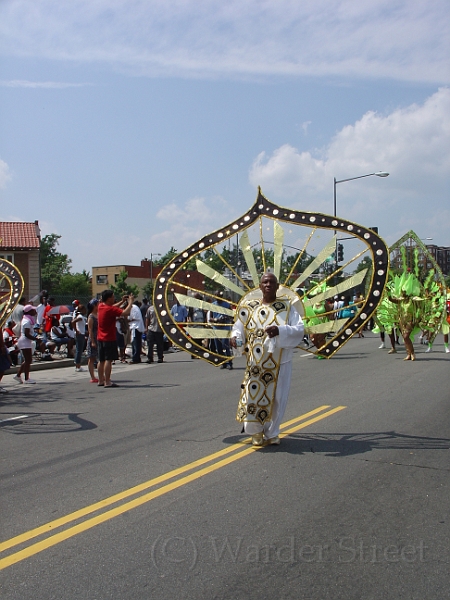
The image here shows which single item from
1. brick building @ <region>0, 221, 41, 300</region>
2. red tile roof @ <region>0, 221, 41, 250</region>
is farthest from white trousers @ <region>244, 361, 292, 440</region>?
red tile roof @ <region>0, 221, 41, 250</region>

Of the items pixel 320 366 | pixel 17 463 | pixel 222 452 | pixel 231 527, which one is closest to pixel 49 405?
pixel 17 463

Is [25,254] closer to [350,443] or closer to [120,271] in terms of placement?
[350,443]

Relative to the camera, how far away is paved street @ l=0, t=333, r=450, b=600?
3.76m

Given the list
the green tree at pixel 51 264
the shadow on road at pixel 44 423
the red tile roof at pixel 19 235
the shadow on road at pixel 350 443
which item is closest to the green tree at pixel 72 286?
the green tree at pixel 51 264

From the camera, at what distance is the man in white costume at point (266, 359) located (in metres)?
6.71

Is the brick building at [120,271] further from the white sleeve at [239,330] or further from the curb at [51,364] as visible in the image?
the white sleeve at [239,330]

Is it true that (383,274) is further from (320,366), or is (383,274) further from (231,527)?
(320,366)

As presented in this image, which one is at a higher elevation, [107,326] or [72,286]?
[72,286]

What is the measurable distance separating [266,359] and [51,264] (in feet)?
248

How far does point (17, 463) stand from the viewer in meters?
6.44

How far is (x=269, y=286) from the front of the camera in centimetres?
667

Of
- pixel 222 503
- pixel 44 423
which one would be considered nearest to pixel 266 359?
pixel 222 503

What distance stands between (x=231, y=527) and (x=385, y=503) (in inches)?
52.8

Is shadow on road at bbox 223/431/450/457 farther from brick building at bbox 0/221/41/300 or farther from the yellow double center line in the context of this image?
brick building at bbox 0/221/41/300
